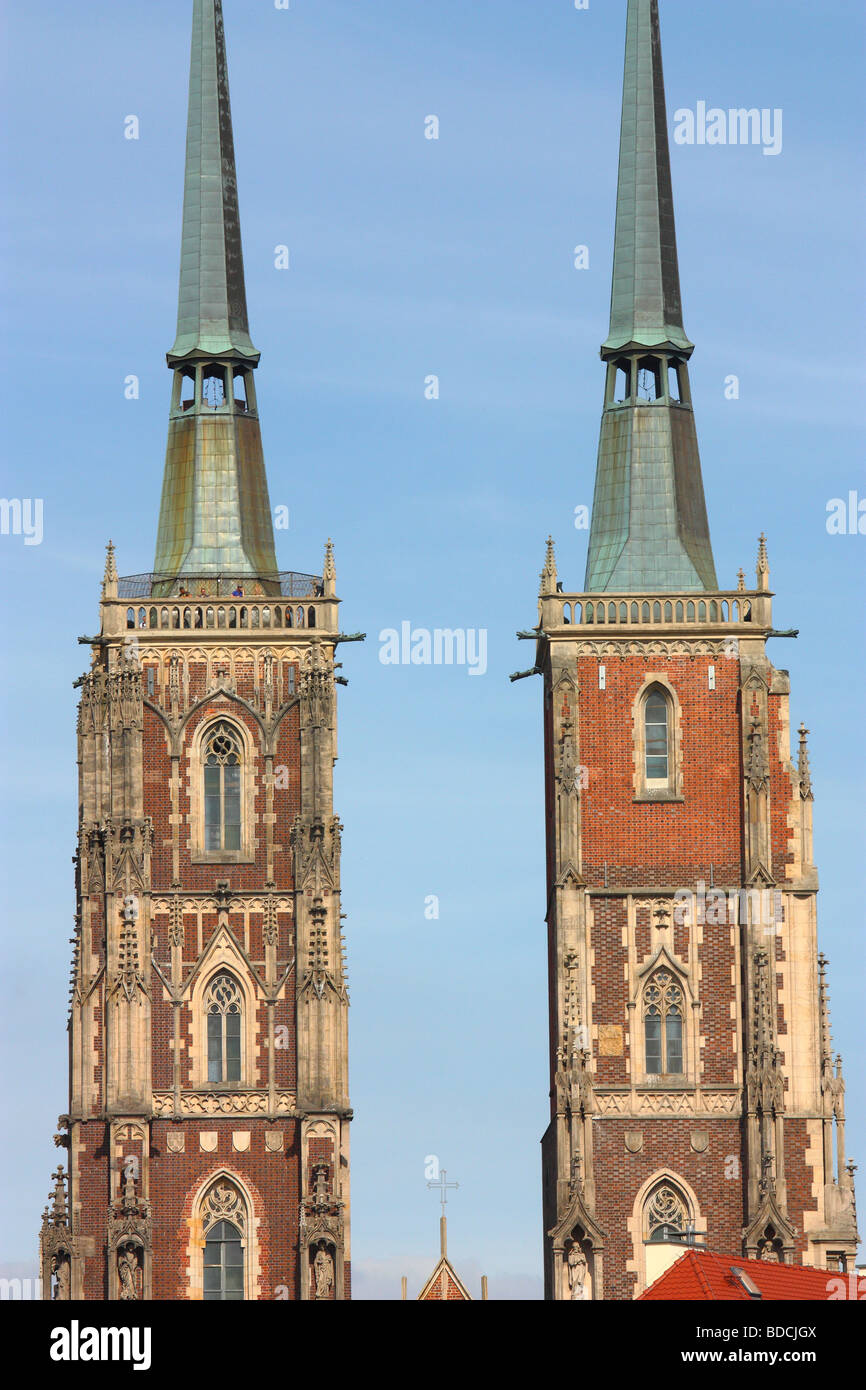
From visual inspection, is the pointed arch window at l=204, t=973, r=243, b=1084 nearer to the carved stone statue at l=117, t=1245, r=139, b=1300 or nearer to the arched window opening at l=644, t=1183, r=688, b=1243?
the carved stone statue at l=117, t=1245, r=139, b=1300

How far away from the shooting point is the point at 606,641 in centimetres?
8212

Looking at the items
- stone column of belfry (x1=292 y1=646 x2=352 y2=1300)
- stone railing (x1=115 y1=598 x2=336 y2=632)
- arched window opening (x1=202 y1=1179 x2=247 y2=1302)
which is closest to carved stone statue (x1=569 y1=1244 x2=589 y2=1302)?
stone column of belfry (x1=292 y1=646 x2=352 y2=1300)

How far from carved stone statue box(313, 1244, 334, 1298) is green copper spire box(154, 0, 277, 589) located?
16.0m

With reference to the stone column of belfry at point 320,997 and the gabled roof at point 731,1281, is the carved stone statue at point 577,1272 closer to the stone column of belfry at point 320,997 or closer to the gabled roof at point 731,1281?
the stone column of belfry at point 320,997

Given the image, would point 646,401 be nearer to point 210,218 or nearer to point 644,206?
point 644,206

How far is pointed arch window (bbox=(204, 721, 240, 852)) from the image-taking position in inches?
3236

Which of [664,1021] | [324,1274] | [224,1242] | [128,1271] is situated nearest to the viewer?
[324,1274]

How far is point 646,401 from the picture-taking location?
280ft

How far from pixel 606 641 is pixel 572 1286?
1438cm

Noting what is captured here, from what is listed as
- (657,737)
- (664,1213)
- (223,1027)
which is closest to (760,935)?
(657,737)

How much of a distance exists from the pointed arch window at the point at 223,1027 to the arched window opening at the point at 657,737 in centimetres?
1043

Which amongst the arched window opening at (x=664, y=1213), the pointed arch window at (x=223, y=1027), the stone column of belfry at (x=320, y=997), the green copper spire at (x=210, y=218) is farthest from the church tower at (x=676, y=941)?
the green copper spire at (x=210, y=218)

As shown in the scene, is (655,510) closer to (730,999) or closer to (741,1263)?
(730,999)

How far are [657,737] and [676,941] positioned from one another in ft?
15.2
